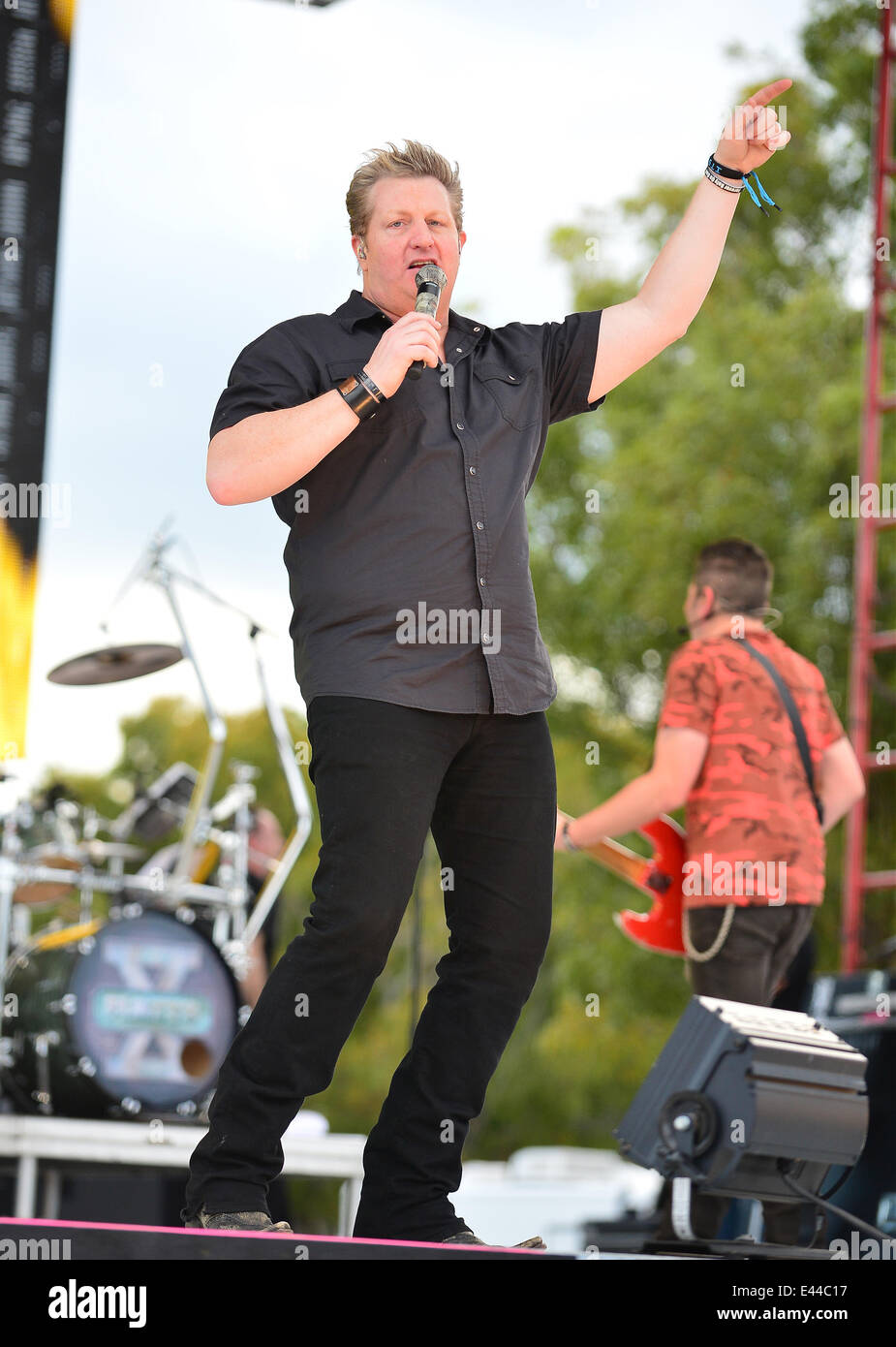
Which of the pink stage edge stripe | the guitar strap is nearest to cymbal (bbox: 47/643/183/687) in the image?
the guitar strap

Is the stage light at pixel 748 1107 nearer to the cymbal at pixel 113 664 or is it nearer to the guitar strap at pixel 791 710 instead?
the guitar strap at pixel 791 710

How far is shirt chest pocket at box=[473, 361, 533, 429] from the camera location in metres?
2.66

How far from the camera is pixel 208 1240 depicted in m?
1.90

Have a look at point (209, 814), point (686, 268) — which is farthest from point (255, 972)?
point (686, 268)

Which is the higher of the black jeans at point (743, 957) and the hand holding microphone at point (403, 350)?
the hand holding microphone at point (403, 350)

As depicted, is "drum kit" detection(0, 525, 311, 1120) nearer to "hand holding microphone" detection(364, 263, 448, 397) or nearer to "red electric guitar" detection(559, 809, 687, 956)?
"red electric guitar" detection(559, 809, 687, 956)

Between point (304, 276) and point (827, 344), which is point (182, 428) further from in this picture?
point (827, 344)

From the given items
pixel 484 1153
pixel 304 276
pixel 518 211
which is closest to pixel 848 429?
pixel 518 211

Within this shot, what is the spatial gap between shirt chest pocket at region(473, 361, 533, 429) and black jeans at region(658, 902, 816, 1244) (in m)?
1.53

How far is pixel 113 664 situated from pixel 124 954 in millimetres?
1122

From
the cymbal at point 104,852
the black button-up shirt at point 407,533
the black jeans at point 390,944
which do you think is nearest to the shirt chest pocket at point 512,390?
the black button-up shirt at point 407,533

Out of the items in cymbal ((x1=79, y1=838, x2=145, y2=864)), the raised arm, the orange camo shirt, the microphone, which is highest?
the raised arm

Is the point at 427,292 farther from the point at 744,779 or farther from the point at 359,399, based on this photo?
the point at 744,779

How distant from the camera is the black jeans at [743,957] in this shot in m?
3.70
